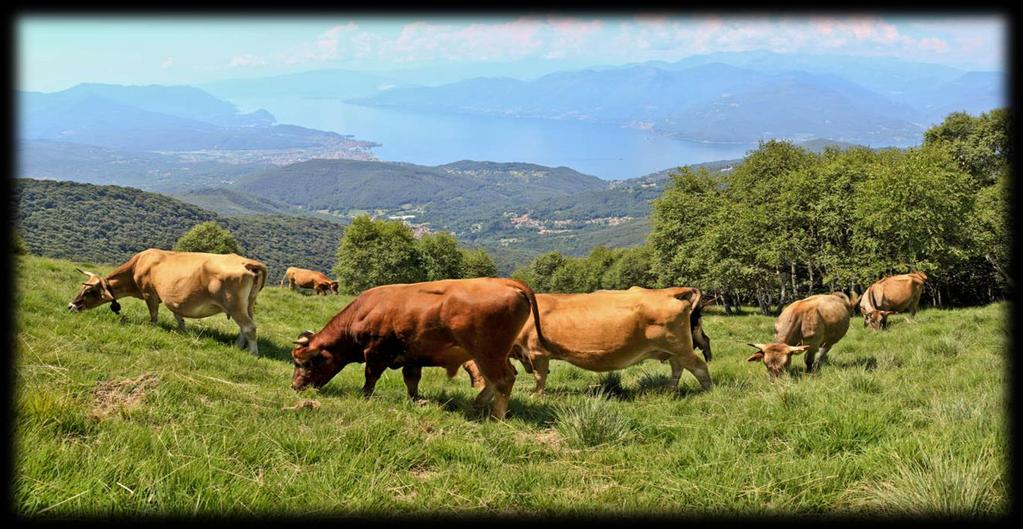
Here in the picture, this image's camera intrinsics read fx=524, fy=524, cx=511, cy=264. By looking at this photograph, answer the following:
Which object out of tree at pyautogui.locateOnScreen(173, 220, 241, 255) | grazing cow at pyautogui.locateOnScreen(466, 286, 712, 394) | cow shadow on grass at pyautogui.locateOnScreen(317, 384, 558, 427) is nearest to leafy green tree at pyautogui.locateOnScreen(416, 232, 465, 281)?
tree at pyautogui.locateOnScreen(173, 220, 241, 255)

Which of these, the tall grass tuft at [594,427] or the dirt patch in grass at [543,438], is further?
the dirt patch in grass at [543,438]

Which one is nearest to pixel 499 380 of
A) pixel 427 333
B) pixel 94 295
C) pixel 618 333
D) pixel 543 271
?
pixel 427 333

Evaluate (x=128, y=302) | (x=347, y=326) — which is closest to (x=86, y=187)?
(x=128, y=302)

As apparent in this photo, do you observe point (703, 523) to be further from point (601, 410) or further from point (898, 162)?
point (898, 162)

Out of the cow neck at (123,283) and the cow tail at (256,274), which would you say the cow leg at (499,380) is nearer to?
the cow tail at (256,274)

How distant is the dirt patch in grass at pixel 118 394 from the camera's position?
4.52 m

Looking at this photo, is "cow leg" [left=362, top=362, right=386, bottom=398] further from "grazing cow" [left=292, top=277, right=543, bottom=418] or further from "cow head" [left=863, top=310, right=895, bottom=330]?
"cow head" [left=863, top=310, right=895, bottom=330]

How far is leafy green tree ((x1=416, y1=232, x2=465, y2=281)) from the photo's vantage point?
212 feet

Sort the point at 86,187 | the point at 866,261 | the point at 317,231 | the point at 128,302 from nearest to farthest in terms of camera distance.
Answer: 1. the point at 128,302
2. the point at 866,261
3. the point at 86,187
4. the point at 317,231

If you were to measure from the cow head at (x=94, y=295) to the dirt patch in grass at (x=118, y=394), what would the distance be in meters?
6.16

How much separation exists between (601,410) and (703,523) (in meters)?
2.61

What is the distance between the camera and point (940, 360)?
9.69 meters

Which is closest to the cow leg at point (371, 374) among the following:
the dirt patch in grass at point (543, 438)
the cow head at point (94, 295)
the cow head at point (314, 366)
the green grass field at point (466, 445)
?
the green grass field at point (466, 445)

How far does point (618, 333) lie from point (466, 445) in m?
4.12
